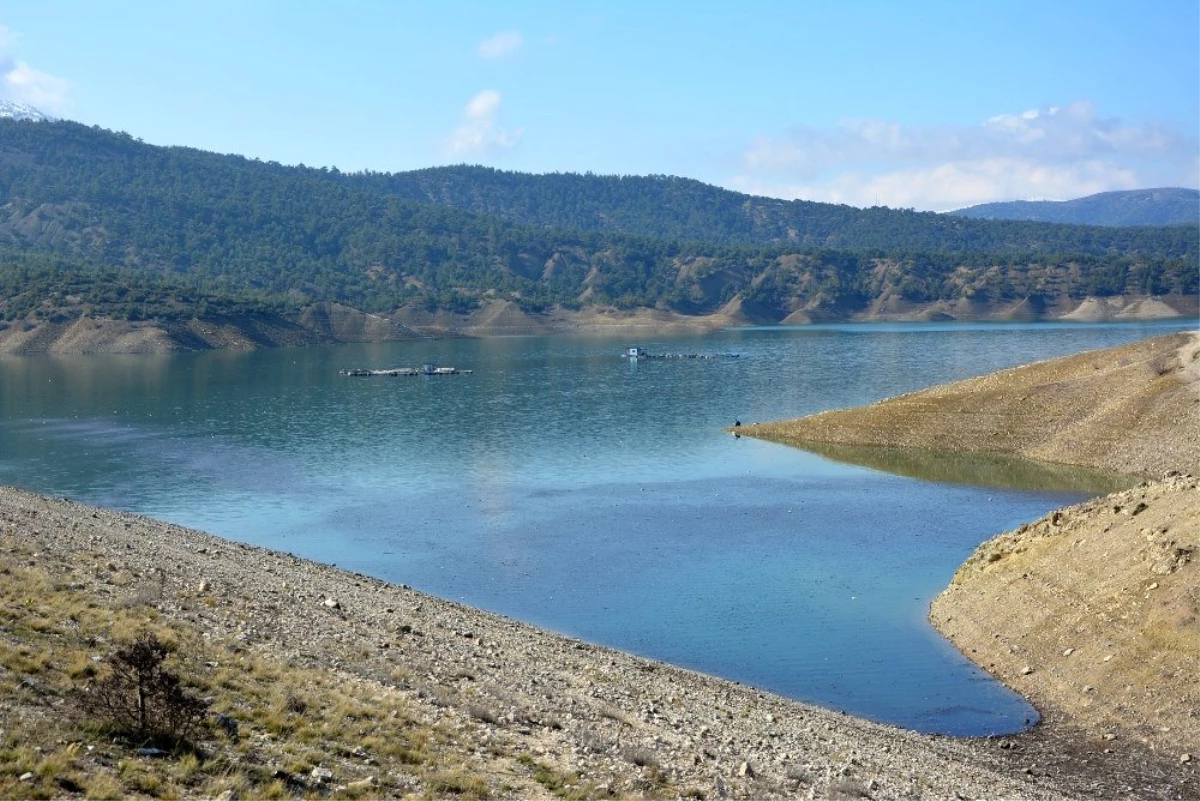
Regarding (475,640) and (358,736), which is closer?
(358,736)

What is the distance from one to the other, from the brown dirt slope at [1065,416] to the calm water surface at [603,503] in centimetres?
370

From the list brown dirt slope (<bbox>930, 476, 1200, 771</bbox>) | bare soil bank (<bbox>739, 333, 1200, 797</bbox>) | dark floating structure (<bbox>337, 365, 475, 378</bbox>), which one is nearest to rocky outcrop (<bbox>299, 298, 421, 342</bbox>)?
dark floating structure (<bbox>337, 365, 475, 378</bbox>)

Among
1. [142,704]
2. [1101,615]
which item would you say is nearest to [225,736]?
[142,704]

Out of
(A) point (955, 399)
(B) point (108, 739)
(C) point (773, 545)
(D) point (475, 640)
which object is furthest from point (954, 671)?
(A) point (955, 399)

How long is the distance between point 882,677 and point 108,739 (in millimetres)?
15240

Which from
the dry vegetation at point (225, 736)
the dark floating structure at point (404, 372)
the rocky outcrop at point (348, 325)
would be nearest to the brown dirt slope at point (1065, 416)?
the dry vegetation at point (225, 736)

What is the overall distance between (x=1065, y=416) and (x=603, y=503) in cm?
2281

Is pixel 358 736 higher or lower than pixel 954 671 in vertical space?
higher

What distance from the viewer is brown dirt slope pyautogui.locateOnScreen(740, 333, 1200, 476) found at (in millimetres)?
47438

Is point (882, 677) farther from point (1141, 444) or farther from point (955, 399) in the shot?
point (955, 399)

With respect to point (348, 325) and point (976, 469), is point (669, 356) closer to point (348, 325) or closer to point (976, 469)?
point (348, 325)

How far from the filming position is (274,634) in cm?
1880

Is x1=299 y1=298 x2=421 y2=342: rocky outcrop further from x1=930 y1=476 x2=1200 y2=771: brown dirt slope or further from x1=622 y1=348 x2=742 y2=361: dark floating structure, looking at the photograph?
x1=930 y1=476 x2=1200 y2=771: brown dirt slope

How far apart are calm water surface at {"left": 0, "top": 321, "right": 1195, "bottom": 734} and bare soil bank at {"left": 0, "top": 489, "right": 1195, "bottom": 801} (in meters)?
2.74
